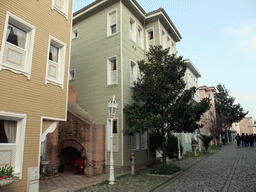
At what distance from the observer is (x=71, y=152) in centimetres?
1359

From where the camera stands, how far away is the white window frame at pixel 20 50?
6.38 m

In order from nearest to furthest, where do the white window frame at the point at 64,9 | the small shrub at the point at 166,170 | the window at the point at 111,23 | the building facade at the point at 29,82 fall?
the building facade at the point at 29,82 → the white window frame at the point at 64,9 → the small shrub at the point at 166,170 → the window at the point at 111,23

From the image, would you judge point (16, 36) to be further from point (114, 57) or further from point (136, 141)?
point (136, 141)

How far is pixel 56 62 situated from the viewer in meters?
8.55

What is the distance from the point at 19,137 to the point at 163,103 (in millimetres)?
7391

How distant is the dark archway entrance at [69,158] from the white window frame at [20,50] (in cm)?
760

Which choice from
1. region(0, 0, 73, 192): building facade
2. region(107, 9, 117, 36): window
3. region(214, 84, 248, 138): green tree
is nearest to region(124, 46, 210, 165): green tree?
region(107, 9, 117, 36): window

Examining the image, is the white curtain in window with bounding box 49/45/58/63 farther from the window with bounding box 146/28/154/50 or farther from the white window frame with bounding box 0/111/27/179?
the window with bounding box 146/28/154/50

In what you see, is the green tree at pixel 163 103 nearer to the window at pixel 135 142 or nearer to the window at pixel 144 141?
the window at pixel 135 142

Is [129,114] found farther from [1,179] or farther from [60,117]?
[1,179]

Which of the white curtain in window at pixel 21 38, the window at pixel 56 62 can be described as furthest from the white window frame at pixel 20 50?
the window at pixel 56 62

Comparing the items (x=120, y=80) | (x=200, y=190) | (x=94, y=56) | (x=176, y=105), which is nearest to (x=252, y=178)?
(x=200, y=190)

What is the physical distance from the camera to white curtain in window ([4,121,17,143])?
21.0ft

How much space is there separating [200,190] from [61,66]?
24.7ft
